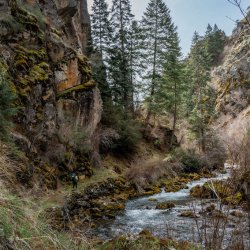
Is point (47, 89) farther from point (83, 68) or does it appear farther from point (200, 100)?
point (200, 100)

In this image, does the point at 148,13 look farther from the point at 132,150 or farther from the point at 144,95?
the point at 132,150

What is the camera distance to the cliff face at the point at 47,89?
17031 millimetres

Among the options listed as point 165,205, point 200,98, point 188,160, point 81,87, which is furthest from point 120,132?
point 200,98

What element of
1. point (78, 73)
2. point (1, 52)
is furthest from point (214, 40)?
point (1, 52)

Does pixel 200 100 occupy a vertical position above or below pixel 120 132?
above

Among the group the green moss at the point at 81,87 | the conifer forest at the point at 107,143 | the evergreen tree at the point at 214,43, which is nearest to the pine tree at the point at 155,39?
the conifer forest at the point at 107,143

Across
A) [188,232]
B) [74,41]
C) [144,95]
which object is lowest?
[188,232]

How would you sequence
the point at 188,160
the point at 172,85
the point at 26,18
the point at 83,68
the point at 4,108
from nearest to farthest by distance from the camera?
the point at 4,108, the point at 26,18, the point at 83,68, the point at 188,160, the point at 172,85

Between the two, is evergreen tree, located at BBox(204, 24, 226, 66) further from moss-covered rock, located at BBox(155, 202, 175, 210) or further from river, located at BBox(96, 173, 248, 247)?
moss-covered rock, located at BBox(155, 202, 175, 210)

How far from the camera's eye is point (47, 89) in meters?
19.5

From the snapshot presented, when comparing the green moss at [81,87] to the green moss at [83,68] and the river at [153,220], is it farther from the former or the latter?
the river at [153,220]

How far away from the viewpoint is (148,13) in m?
40.2

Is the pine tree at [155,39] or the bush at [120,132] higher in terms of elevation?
the pine tree at [155,39]

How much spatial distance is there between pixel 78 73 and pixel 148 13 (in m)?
19.6
